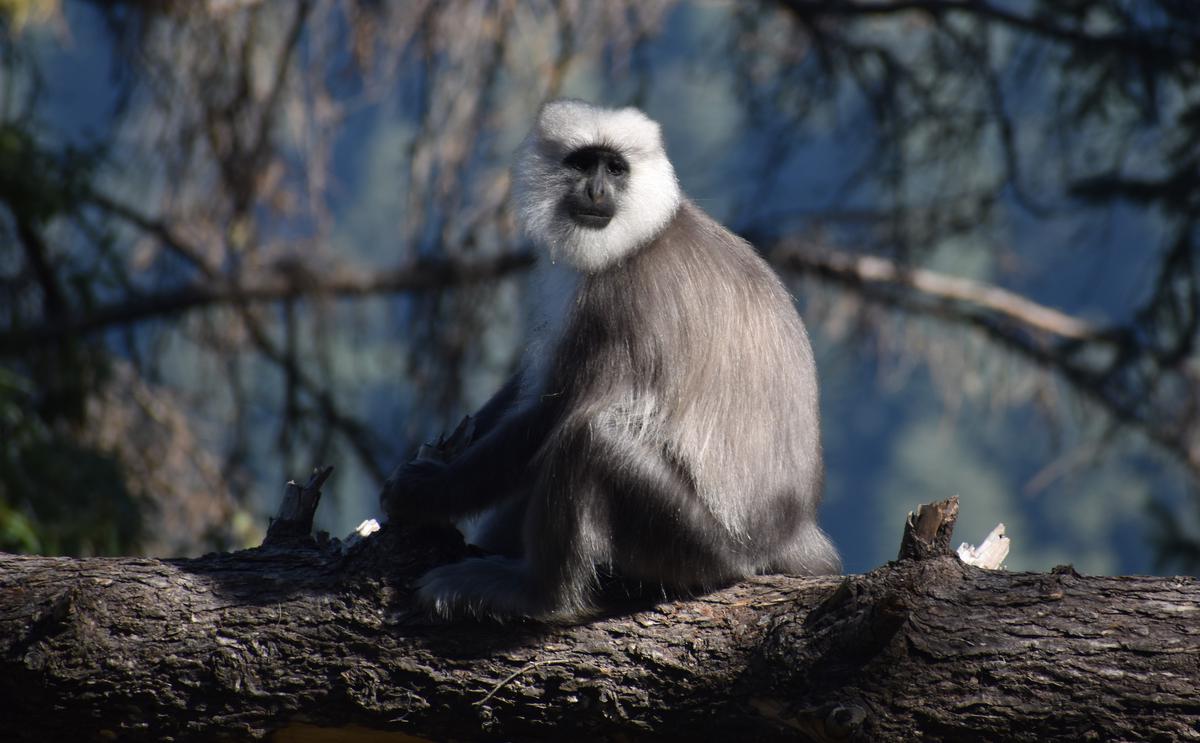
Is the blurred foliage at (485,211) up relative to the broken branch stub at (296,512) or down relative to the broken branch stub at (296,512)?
up

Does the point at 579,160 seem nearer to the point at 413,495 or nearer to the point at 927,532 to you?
the point at 413,495

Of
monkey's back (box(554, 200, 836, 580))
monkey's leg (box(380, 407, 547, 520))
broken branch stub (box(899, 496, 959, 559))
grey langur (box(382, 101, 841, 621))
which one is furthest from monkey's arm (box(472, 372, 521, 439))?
broken branch stub (box(899, 496, 959, 559))

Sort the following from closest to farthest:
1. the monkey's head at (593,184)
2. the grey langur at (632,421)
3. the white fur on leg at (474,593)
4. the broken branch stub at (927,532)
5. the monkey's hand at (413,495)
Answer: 1. the broken branch stub at (927,532)
2. the white fur on leg at (474,593)
3. the grey langur at (632,421)
4. the monkey's hand at (413,495)
5. the monkey's head at (593,184)

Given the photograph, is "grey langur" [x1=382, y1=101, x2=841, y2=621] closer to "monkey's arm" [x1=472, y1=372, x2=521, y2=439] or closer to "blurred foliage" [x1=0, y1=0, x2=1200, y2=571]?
"monkey's arm" [x1=472, y1=372, x2=521, y2=439]

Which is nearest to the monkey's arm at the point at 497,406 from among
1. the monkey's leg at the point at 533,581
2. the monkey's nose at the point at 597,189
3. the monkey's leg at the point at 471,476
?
the monkey's leg at the point at 471,476

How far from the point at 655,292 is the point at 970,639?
1.75 metres

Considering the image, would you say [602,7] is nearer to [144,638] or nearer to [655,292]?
[655,292]

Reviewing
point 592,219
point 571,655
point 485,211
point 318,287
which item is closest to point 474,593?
point 571,655

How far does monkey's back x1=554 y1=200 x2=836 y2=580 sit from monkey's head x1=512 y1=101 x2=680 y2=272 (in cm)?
11

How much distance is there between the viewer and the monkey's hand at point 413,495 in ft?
14.5

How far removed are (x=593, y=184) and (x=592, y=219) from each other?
16cm

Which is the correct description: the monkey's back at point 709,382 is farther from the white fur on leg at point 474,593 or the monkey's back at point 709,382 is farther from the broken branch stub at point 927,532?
the broken branch stub at point 927,532

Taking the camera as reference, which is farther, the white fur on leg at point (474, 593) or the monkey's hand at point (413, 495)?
the monkey's hand at point (413, 495)

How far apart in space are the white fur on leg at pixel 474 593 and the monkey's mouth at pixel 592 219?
139 cm
